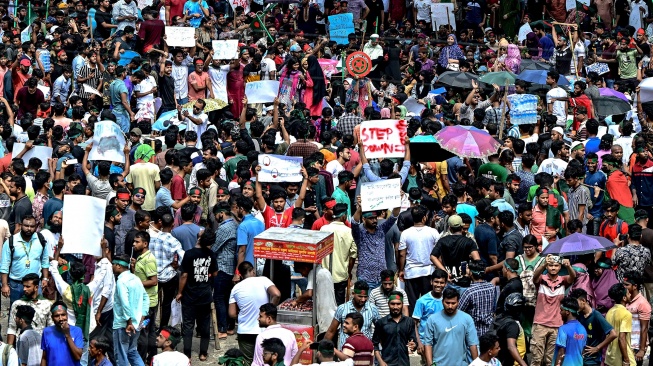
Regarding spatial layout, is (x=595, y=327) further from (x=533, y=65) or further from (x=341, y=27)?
(x=341, y=27)

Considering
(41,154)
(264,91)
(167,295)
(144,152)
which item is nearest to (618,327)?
(167,295)

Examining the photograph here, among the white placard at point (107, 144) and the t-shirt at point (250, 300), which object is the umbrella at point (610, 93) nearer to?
the white placard at point (107, 144)

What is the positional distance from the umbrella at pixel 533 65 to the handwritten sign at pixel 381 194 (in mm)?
8795

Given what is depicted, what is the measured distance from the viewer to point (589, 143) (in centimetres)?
1916

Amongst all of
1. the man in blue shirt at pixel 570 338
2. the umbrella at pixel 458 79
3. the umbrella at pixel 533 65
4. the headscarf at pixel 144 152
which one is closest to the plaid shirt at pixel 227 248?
the headscarf at pixel 144 152

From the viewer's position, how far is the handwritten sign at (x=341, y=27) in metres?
26.9

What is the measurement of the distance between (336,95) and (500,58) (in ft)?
9.53

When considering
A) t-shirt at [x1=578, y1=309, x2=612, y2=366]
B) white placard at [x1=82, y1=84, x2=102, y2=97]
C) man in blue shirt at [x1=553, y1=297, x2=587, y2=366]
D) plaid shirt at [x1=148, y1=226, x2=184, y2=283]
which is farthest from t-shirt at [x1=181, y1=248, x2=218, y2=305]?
white placard at [x1=82, y1=84, x2=102, y2=97]

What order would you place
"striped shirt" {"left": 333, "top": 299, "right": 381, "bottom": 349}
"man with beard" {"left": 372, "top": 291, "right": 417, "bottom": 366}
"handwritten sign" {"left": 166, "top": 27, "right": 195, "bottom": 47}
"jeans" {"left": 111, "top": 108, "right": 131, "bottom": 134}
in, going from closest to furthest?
"man with beard" {"left": 372, "top": 291, "right": 417, "bottom": 366}
"striped shirt" {"left": 333, "top": 299, "right": 381, "bottom": 349}
"jeans" {"left": 111, "top": 108, "right": 131, "bottom": 134}
"handwritten sign" {"left": 166, "top": 27, "right": 195, "bottom": 47}

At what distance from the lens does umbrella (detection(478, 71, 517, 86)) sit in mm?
22016

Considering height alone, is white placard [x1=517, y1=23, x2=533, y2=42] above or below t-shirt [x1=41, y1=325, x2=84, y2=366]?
above

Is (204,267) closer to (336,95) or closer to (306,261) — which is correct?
(306,261)

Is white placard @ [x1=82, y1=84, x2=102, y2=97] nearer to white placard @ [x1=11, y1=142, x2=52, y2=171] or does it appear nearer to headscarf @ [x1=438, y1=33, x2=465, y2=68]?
white placard @ [x1=11, y1=142, x2=52, y2=171]

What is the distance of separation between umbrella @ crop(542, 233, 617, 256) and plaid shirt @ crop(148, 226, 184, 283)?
12.5 ft
